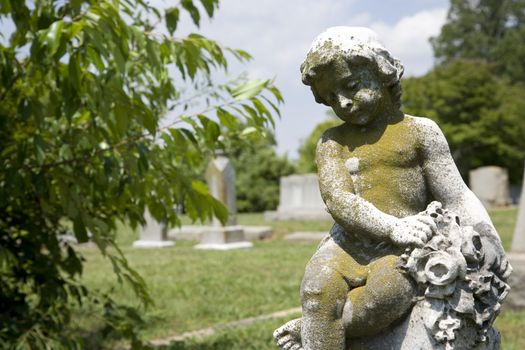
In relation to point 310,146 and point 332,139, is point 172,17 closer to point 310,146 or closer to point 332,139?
point 332,139

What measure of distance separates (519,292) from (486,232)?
527cm

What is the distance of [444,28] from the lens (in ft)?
165

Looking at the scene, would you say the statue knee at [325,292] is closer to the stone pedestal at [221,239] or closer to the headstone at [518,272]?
the headstone at [518,272]

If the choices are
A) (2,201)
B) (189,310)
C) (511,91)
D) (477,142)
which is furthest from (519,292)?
(511,91)

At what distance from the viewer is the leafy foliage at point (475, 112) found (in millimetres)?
36125

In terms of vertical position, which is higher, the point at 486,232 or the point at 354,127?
the point at 354,127

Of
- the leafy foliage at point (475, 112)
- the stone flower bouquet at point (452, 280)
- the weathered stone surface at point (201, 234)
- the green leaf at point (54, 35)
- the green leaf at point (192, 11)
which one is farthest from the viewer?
the leafy foliage at point (475, 112)

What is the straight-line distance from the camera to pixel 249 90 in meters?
3.81

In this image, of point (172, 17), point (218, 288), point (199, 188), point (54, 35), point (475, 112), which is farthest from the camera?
point (475, 112)

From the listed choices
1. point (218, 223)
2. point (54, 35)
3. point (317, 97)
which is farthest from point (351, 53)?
point (218, 223)

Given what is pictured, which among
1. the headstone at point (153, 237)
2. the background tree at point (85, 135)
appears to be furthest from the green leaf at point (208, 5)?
the headstone at point (153, 237)

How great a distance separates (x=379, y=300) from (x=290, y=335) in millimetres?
529

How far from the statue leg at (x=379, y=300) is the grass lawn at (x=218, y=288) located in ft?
10.3

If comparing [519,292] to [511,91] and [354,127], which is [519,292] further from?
[511,91]
